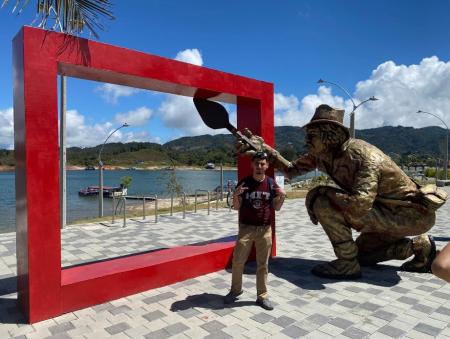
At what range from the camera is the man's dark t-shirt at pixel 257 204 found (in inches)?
156

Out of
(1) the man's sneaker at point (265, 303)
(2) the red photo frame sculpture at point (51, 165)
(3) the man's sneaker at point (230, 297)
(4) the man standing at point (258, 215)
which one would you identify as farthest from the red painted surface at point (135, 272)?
(1) the man's sneaker at point (265, 303)

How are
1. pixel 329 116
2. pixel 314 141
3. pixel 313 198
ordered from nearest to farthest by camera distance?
1. pixel 329 116
2. pixel 314 141
3. pixel 313 198

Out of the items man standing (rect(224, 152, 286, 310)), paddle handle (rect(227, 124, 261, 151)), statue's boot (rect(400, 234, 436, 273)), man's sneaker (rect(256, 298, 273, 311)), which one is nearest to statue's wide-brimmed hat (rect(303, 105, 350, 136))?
paddle handle (rect(227, 124, 261, 151))

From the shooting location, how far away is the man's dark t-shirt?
3967 mm

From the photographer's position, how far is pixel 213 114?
206 inches

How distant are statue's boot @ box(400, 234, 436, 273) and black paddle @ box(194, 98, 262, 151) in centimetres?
253

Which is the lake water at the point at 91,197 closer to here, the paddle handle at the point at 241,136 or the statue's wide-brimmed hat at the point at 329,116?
the paddle handle at the point at 241,136

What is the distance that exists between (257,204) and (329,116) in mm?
1529

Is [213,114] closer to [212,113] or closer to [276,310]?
[212,113]

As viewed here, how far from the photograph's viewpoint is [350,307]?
4082 millimetres

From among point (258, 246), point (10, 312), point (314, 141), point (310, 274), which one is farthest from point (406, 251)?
point (10, 312)

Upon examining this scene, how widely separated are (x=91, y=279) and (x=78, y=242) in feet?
12.0

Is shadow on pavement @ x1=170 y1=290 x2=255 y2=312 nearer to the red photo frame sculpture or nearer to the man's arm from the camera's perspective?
the red photo frame sculpture

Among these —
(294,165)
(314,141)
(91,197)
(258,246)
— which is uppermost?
(314,141)
